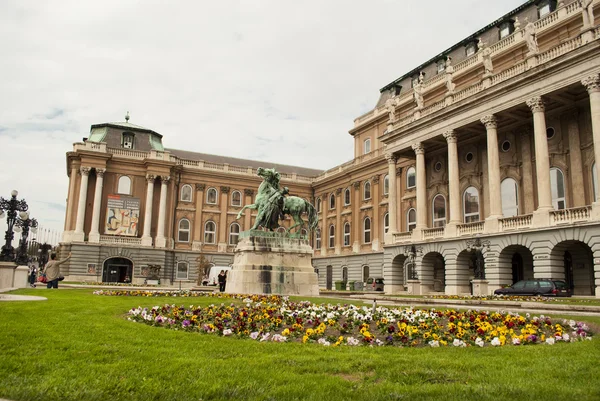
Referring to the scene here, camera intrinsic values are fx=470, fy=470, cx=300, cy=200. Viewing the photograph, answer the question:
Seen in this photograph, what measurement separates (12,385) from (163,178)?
55467mm

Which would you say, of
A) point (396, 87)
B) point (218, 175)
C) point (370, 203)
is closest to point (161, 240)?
point (218, 175)

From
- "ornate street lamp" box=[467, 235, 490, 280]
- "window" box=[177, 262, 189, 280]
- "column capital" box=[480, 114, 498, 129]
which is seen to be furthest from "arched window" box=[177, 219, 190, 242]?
"column capital" box=[480, 114, 498, 129]

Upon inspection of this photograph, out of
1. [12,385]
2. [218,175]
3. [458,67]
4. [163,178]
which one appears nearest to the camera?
[12,385]

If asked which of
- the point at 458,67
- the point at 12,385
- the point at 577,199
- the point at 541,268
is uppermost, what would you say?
the point at 458,67

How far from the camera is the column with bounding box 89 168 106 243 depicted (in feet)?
176

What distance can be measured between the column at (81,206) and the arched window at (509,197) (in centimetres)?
4375

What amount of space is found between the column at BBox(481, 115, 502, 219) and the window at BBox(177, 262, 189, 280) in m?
38.6

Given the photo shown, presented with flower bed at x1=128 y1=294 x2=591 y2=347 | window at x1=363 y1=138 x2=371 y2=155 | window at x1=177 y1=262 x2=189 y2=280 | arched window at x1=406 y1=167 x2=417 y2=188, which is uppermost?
window at x1=363 y1=138 x2=371 y2=155

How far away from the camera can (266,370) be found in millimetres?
5539

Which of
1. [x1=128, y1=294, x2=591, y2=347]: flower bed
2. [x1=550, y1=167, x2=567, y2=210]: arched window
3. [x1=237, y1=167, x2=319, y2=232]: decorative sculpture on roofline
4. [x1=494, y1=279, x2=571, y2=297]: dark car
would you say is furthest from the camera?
[x1=550, y1=167, x2=567, y2=210]: arched window

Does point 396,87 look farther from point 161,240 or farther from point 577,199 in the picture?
point 161,240

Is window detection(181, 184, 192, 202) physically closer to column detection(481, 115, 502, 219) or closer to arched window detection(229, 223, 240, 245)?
arched window detection(229, 223, 240, 245)

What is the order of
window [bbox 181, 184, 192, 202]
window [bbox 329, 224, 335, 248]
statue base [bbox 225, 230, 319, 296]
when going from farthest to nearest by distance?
window [bbox 181, 184, 192, 202], window [bbox 329, 224, 335, 248], statue base [bbox 225, 230, 319, 296]

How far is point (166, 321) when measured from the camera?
9844mm
